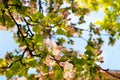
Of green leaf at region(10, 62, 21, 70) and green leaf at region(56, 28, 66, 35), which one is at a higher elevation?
green leaf at region(56, 28, 66, 35)

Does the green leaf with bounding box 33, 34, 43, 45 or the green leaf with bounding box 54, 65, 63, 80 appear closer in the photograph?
the green leaf with bounding box 33, 34, 43, 45

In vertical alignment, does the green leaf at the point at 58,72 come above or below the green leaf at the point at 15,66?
below

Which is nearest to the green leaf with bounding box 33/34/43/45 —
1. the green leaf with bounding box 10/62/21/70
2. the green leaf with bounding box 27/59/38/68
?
the green leaf with bounding box 27/59/38/68

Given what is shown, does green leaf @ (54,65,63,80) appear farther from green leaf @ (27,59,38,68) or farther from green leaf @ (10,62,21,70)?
green leaf @ (10,62,21,70)

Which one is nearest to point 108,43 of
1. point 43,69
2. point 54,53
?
point 43,69

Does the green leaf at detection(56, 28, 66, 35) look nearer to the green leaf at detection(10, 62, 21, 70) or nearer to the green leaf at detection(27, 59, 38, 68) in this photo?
the green leaf at detection(27, 59, 38, 68)

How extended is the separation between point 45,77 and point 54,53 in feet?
2.86

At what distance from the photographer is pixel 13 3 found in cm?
593

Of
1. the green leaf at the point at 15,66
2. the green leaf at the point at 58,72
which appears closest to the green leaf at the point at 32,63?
the green leaf at the point at 15,66

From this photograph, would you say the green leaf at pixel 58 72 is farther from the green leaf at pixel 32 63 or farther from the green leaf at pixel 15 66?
the green leaf at pixel 15 66

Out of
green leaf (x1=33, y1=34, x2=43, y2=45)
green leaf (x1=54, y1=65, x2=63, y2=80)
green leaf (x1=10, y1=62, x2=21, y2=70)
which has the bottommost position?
green leaf (x1=54, y1=65, x2=63, y2=80)

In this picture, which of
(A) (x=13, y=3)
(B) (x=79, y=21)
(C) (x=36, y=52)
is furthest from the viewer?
(B) (x=79, y=21)

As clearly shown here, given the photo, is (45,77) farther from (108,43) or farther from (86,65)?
(108,43)

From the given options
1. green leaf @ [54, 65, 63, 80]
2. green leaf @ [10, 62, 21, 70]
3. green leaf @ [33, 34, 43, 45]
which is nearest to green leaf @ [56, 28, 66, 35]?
green leaf @ [33, 34, 43, 45]
